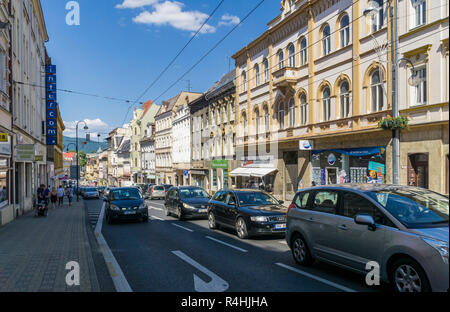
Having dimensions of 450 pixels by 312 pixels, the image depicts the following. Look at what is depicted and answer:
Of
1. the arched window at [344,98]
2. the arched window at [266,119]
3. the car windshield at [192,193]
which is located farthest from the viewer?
the arched window at [266,119]

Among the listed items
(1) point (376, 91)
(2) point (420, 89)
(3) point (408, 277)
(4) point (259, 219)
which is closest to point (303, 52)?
(1) point (376, 91)

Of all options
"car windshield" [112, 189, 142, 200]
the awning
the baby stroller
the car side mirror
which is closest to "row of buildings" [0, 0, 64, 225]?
the baby stroller

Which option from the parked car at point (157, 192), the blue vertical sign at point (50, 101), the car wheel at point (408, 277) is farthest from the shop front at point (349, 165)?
the blue vertical sign at point (50, 101)

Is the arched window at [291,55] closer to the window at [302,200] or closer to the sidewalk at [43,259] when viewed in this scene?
the sidewalk at [43,259]

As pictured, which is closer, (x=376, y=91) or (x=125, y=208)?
(x=125, y=208)

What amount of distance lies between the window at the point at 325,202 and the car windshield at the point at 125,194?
12.0 metres

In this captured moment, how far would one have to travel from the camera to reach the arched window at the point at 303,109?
77.9 ft

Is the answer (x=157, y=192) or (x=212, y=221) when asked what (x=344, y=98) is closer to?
(x=212, y=221)

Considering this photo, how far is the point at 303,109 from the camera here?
24078 millimetres

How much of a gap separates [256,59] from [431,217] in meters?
26.0

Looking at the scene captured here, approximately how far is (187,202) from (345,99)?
9628mm
